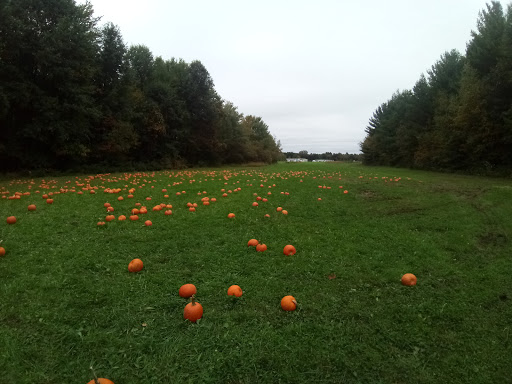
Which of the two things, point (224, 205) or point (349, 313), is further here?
point (224, 205)

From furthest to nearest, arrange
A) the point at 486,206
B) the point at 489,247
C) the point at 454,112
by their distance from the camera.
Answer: the point at 454,112 < the point at 486,206 < the point at 489,247

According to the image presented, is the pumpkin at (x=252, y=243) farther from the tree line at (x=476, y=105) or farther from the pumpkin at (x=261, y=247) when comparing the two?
the tree line at (x=476, y=105)

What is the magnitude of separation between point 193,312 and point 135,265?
68.4 inches

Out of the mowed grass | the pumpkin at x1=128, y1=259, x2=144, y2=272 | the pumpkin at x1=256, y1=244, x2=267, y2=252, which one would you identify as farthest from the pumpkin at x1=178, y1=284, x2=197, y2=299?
the pumpkin at x1=256, y1=244, x2=267, y2=252

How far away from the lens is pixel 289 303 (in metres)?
4.05

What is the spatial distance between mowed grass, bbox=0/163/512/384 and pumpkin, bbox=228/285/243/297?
0.33 feet

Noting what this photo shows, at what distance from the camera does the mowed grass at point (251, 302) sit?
3111 millimetres

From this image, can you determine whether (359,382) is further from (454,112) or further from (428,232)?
(454,112)

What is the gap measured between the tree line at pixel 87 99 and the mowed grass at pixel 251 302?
1669 centimetres

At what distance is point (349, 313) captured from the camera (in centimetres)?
403

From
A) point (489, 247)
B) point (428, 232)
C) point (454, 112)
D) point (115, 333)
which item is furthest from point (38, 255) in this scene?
point (454, 112)

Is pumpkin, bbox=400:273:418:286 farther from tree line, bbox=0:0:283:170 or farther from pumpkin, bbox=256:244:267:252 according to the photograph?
tree line, bbox=0:0:283:170

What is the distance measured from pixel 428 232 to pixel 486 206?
17.1 feet

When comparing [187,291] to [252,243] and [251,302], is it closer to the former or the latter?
[251,302]
